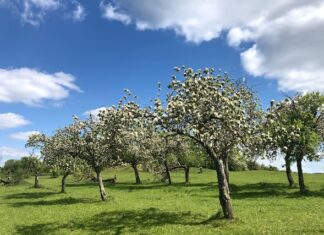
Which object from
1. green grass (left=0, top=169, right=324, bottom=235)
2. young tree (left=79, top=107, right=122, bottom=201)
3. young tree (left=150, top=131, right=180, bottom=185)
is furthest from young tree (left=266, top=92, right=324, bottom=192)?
young tree (left=150, top=131, right=180, bottom=185)

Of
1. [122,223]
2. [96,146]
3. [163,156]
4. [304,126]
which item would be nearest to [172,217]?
→ [122,223]

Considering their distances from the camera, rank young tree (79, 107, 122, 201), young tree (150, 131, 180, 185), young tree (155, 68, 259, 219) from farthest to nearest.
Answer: young tree (150, 131, 180, 185)
young tree (79, 107, 122, 201)
young tree (155, 68, 259, 219)

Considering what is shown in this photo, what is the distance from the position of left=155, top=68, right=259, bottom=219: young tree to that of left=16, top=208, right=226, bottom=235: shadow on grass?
421 cm

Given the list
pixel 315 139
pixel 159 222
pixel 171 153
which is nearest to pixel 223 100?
pixel 159 222

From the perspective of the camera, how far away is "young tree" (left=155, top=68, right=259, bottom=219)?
30641 millimetres

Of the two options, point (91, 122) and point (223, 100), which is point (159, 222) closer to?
point (223, 100)

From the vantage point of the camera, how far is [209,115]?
102 ft

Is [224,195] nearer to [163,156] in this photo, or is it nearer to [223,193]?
[223,193]

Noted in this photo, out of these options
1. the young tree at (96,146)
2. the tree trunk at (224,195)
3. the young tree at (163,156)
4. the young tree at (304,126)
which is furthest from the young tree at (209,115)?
the young tree at (163,156)

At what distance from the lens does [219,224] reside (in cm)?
3109

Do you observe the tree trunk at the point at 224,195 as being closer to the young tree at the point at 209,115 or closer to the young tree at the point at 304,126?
the young tree at the point at 209,115

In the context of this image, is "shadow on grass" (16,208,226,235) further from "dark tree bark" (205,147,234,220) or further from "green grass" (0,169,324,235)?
"dark tree bark" (205,147,234,220)

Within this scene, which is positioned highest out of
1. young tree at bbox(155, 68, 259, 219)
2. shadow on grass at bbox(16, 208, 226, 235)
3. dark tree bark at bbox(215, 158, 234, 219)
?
young tree at bbox(155, 68, 259, 219)

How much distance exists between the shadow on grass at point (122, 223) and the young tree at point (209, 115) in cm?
421
